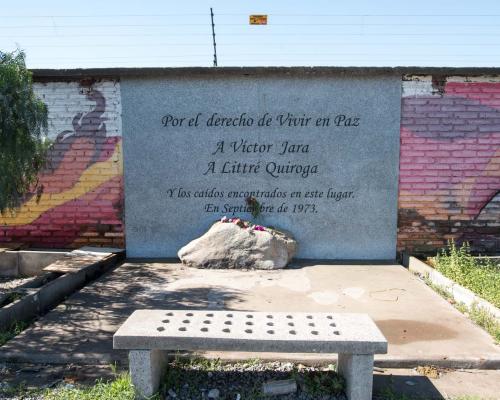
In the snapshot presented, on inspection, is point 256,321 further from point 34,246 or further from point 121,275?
point 34,246

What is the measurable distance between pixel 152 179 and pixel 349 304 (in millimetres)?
3426

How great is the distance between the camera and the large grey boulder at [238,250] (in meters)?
5.89

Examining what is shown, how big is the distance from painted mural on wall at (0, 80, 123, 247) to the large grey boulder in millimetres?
1419

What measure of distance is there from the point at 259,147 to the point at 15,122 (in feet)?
10.7

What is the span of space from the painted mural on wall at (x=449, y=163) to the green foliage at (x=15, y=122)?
15.5 feet

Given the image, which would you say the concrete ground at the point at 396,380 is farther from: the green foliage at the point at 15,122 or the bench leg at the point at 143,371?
the green foliage at the point at 15,122

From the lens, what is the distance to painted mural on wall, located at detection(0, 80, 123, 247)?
6492mm

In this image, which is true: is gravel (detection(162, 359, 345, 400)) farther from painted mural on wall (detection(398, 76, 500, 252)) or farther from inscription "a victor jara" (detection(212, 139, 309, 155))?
painted mural on wall (detection(398, 76, 500, 252))

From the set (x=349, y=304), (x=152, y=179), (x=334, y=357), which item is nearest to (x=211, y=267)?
(x=152, y=179)

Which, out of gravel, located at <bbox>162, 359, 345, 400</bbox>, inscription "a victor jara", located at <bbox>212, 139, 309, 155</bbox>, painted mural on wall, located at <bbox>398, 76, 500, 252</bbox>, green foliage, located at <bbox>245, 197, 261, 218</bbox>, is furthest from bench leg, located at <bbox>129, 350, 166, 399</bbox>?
painted mural on wall, located at <bbox>398, 76, 500, 252</bbox>

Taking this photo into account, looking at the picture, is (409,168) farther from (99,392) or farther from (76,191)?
(99,392)

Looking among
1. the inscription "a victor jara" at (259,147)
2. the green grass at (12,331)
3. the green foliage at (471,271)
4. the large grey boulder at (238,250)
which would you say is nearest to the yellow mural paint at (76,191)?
the inscription "a victor jara" at (259,147)

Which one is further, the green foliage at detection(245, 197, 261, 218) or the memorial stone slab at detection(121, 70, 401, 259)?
the green foliage at detection(245, 197, 261, 218)

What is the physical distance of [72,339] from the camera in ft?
12.2
